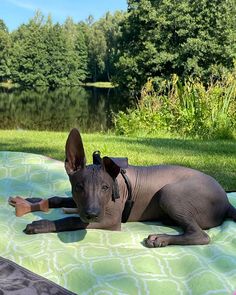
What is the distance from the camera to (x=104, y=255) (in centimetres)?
289

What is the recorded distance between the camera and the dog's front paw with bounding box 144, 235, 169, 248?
10.0 ft

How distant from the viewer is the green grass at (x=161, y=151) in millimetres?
6133

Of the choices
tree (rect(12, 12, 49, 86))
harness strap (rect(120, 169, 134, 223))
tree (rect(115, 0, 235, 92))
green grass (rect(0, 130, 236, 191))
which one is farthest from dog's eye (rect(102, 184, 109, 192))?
tree (rect(12, 12, 49, 86))

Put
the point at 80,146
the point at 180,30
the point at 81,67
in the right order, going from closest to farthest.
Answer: the point at 80,146 < the point at 180,30 < the point at 81,67

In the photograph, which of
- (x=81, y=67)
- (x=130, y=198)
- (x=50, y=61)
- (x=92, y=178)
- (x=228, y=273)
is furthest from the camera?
(x=81, y=67)

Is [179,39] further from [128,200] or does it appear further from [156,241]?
[156,241]

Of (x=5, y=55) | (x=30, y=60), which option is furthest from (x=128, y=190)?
(x=5, y=55)

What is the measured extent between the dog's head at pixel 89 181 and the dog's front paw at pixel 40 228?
358mm

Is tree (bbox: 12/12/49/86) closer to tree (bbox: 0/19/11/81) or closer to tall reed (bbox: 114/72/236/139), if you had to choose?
tree (bbox: 0/19/11/81)

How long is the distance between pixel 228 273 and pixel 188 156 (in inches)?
163

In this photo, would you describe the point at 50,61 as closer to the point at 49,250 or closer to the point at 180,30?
the point at 180,30

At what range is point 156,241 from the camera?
3.07 metres

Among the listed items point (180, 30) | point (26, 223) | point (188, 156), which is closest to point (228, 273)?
point (26, 223)

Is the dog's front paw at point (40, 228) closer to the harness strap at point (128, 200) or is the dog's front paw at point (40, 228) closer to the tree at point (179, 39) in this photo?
the harness strap at point (128, 200)
